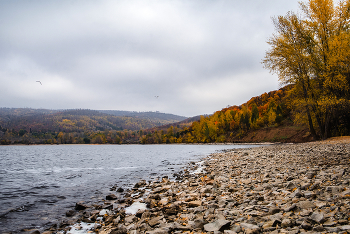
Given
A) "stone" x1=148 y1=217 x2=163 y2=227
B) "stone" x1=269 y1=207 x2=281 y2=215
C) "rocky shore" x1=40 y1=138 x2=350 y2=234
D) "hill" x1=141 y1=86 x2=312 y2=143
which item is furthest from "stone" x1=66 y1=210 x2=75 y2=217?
"hill" x1=141 y1=86 x2=312 y2=143

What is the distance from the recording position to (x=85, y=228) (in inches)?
278

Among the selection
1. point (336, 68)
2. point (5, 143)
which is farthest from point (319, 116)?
point (5, 143)

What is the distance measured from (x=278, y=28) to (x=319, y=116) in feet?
50.3

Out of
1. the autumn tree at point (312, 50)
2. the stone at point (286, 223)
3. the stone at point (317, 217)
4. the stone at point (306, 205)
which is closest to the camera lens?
the stone at point (317, 217)

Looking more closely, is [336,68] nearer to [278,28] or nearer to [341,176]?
[278,28]

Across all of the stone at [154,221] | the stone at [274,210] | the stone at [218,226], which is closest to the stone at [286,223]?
the stone at [274,210]

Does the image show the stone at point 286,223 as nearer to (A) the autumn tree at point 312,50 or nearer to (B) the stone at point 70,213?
(B) the stone at point 70,213

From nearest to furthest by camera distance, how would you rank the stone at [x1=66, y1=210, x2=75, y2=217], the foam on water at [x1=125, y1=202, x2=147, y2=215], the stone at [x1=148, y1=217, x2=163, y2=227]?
1. the stone at [x1=148, y1=217, x2=163, y2=227]
2. the foam on water at [x1=125, y1=202, x2=147, y2=215]
3. the stone at [x1=66, y1=210, x2=75, y2=217]

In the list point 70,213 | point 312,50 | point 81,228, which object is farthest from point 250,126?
point 81,228

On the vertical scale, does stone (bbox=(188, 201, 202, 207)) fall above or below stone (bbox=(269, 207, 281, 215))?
below

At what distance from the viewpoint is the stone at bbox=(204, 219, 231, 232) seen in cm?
478

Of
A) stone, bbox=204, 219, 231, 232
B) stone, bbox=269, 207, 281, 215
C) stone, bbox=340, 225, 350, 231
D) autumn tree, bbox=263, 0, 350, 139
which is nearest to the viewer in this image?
stone, bbox=340, 225, 350, 231

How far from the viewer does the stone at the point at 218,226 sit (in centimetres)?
478

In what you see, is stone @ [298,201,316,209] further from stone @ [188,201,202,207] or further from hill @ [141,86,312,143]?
hill @ [141,86,312,143]
